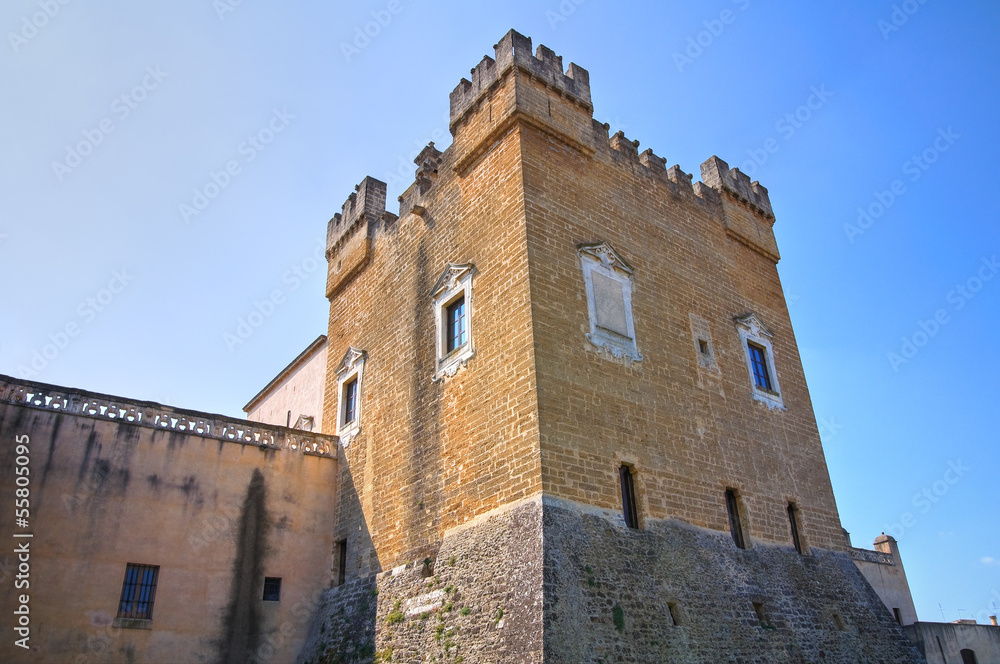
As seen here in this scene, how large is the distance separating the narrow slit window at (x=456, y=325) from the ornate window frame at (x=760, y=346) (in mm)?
5933

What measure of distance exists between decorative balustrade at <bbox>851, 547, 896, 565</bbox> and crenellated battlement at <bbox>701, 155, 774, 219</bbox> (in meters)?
8.29

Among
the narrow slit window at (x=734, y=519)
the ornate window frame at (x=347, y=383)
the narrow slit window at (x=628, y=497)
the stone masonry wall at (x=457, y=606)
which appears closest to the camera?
the stone masonry wall at (x=457, y=606)

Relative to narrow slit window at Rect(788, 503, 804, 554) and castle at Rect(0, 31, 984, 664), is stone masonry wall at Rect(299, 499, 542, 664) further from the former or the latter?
narrow slit window at Rect(788, 503, 804, 554)

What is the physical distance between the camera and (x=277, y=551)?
13.0 metres

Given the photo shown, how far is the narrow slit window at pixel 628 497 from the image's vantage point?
10.3 m

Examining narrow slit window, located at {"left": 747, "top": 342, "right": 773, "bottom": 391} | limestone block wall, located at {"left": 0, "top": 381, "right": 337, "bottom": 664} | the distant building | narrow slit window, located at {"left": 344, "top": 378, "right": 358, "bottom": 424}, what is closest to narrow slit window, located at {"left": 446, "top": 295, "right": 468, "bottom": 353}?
narrow slit window, located at {"left": 344, "top": 378, "right": 358, "bottom": 424}

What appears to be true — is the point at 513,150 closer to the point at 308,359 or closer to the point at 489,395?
the point at 489,395

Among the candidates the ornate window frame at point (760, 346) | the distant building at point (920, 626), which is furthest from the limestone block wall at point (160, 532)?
the distant building at point (920, 626)

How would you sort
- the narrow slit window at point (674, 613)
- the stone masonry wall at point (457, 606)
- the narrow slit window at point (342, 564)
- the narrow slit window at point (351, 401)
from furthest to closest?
the narrow slit window at point (351, 401)
the narrow slit window at point (342, 564)
the narrow slit window at point (674, 613)
the stone masonry wall at point (457, 606)

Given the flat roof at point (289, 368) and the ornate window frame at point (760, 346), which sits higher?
the flat roof at point (289, 368)

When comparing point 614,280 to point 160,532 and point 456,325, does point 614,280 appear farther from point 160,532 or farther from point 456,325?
point 160,532

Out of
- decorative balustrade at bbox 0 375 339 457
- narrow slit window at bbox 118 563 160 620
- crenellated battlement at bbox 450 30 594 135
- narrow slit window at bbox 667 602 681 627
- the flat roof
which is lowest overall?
narrow slit window at bbox 667 602 681 627

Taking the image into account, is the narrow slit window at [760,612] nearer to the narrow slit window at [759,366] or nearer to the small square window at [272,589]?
the narrow slit window at [759,366]

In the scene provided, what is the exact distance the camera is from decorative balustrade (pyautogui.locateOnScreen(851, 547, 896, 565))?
16.5 m
